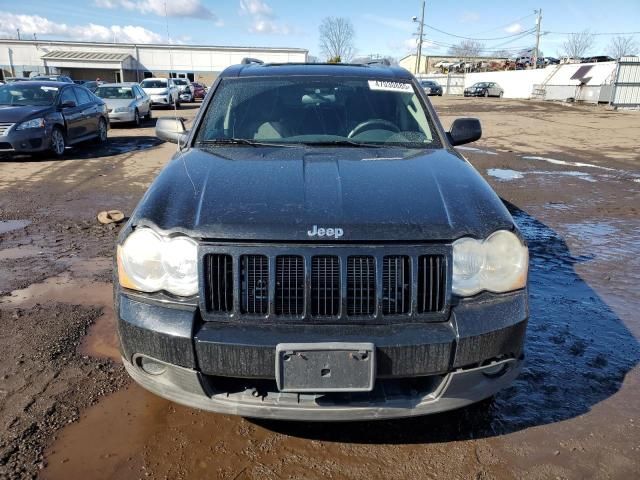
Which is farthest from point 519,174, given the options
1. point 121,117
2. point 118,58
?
point 118,58

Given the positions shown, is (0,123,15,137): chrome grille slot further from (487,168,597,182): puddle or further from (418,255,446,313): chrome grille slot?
(418,255,446,313): chrome grille slot

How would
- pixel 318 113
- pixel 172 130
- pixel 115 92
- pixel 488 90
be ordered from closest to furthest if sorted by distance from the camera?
pixel 318 113, pixel 172 130, pixel 115 92, pixel 488 90

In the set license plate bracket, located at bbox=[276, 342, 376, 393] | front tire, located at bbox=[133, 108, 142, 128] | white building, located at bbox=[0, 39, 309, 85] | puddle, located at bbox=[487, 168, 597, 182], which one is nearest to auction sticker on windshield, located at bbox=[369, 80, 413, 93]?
Result: license plate bracket, located at bbox=[276, 342, 376, 393]

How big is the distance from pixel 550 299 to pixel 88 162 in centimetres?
993

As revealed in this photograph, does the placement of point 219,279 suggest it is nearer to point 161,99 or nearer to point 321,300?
point 321,300

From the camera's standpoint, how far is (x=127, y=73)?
209ft

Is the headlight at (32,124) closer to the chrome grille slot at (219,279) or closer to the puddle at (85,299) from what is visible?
the puddle at (85,299)

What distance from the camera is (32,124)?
34.3 feet

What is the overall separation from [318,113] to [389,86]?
2.10 ft

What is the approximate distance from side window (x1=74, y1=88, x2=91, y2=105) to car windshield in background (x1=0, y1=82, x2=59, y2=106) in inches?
31.7

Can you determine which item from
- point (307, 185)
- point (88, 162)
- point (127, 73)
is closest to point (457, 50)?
point (127, 73)

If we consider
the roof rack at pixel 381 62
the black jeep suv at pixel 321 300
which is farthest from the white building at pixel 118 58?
the black jeep suv at pixel 321 300

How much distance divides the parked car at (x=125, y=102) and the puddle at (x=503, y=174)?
41.9ft

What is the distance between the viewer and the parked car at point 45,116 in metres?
10.3
